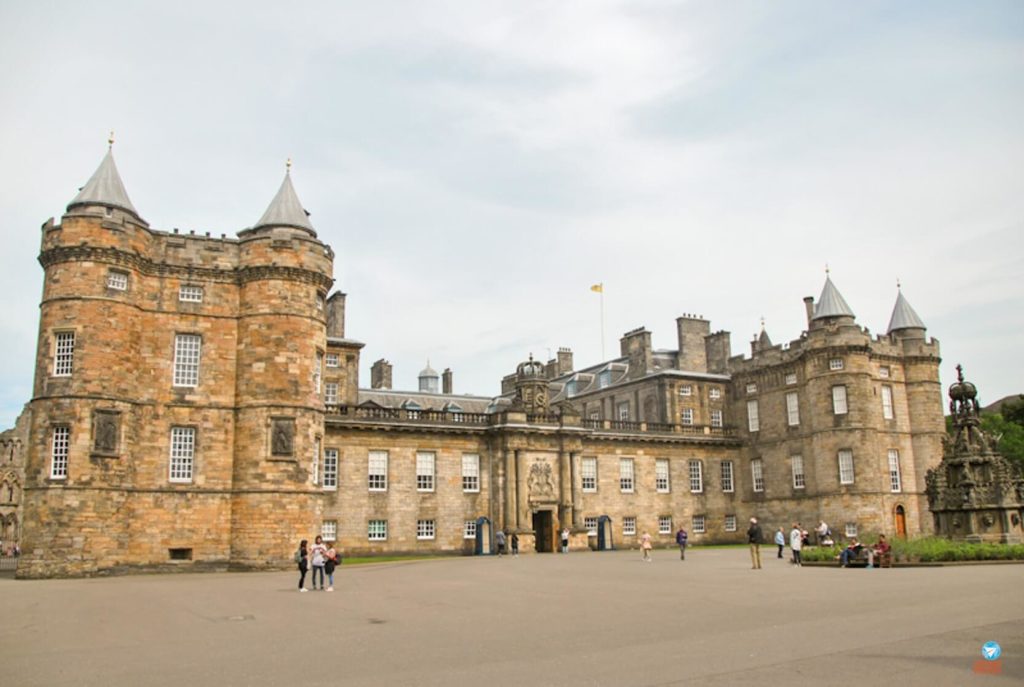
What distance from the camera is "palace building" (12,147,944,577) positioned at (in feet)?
103

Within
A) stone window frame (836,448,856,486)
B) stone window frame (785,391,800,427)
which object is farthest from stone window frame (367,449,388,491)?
stone window frame (836,448,856,486)

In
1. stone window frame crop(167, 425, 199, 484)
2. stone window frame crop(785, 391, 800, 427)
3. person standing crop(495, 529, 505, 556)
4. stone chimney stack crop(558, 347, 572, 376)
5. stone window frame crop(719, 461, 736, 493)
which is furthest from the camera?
stone chimney stack crop(558, 347, 572, 376)

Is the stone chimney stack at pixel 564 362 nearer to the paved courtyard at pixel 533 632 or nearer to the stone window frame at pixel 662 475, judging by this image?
the stone window frame at pixel 662 475

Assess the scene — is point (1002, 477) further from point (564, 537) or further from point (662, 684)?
point (662, 684)

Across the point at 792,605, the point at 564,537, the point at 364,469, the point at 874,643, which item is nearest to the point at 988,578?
the point at 792,605

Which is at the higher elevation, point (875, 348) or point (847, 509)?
point (875, 348)

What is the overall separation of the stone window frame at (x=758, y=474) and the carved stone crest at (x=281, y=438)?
1239 inches

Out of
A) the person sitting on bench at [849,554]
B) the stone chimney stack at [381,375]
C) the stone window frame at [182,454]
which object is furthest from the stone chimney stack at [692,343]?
the stone window frame at [182,454]

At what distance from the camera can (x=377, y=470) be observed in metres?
42.7

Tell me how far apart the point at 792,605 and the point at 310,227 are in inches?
1035

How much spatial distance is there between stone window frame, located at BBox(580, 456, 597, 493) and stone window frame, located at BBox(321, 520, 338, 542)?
14.8m

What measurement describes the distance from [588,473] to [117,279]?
27773mm

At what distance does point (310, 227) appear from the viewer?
1426 inches

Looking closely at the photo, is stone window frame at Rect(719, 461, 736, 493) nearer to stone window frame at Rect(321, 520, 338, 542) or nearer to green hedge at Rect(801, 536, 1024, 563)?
stone window frame at Rect(321, 520, 338, 542)
